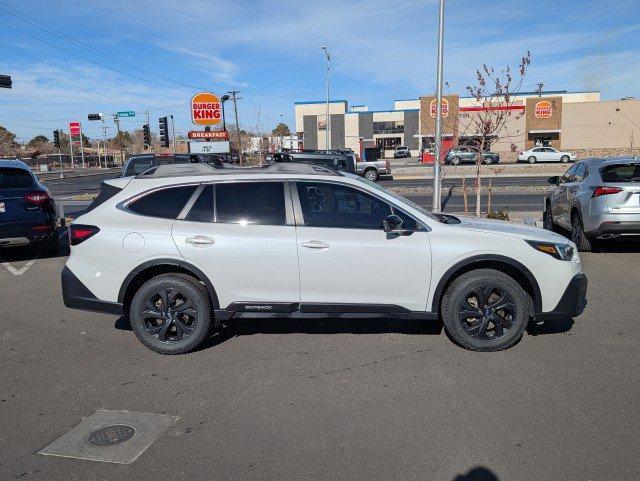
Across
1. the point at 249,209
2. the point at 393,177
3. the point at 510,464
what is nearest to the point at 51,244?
the point at 249,209

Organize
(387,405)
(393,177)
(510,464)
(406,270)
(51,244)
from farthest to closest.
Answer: (393,177), (51,244), (406,270), (387,405), (510,464)

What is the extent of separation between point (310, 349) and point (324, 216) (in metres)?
1.28

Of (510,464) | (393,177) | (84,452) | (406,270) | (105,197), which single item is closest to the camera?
(510,464)

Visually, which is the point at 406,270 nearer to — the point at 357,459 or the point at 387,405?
the point at 387,405

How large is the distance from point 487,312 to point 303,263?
5.70 feet

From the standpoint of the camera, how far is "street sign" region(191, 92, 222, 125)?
30.5 m

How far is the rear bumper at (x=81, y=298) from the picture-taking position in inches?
202

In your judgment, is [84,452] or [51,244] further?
[51,244]

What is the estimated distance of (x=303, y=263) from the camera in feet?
16.2

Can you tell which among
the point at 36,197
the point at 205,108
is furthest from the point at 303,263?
the point at 205,108

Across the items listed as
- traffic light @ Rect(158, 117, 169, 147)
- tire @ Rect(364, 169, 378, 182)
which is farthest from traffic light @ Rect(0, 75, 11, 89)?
tire @ Rect(364, 169, 378, 182)

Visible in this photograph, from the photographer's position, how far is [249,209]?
514cm

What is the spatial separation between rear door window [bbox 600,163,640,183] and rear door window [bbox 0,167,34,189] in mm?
9451

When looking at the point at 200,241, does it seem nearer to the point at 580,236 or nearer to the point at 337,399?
the point at 337,399
